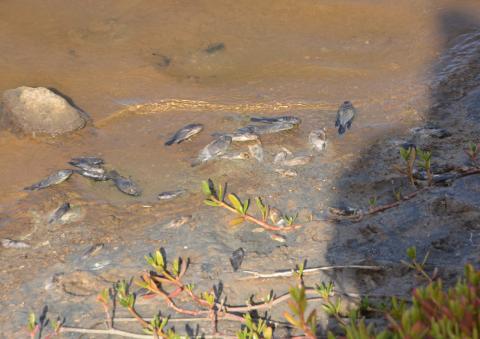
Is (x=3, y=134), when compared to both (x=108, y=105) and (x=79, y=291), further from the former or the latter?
(x=79, y=291)

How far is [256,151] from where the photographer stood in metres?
4.81

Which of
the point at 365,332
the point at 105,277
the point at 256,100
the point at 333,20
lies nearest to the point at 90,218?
the point at 105,277

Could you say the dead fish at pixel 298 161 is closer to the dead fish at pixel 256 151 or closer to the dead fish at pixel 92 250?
the dead fish at pixel 256 151

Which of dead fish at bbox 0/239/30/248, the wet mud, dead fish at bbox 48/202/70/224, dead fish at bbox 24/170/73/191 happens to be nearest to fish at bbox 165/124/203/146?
the wet mud

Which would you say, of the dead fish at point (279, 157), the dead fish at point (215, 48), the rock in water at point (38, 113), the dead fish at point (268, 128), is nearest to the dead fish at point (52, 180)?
the rock in water at point (38, 113)

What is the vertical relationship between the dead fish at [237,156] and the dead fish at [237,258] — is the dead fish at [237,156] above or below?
above

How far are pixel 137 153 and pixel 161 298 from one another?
6.38 feet

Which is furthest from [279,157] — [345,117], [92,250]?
[92,250]

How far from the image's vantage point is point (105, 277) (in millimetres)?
3641

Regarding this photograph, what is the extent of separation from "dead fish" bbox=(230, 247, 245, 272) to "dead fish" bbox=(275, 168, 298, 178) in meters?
0.94

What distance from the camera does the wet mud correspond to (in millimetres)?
3582

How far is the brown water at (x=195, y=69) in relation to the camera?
506 cm

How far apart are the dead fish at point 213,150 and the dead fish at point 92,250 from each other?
1.12 metres

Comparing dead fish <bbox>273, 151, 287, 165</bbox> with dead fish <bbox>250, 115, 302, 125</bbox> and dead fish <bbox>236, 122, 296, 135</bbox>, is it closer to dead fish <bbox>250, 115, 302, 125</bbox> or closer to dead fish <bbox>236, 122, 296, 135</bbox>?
dead fish <bbox>236, 122, 296, 135</bbox>
